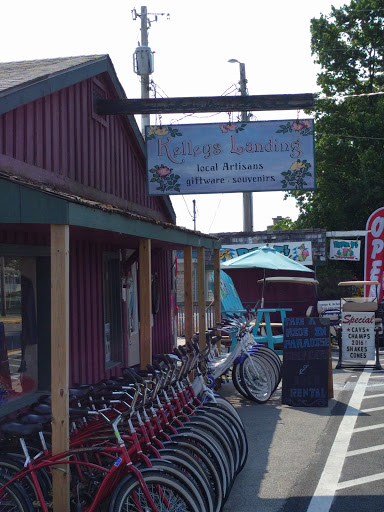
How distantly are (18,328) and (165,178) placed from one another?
427 centimetres

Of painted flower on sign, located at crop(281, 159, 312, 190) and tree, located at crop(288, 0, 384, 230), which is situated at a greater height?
tree, located at crop(288, 0, 384, 230)

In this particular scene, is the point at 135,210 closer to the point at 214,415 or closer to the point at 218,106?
the point at 218,106

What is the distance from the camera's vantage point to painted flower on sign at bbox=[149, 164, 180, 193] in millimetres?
10859

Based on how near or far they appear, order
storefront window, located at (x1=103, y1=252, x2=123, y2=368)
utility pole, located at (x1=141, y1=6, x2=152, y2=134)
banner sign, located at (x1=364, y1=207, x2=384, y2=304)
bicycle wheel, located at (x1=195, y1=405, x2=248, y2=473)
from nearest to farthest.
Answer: bicycle wheel, located at (x1=195, y1=405, x2=248, y2=473) → storefront window, located at (x1=103, y1=252, x2=123, y2=368) → utility pole, located at (x1=141, y1=6, x2=152, y2=134) → banner sign, located at (x1=364, y1=207, x2=384, y2=304)

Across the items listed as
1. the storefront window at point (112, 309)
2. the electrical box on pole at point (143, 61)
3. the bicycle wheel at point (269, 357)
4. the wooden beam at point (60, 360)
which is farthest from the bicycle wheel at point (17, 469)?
the electrical box on pole at point (143, 61)

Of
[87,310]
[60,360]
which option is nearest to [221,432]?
[60,360]

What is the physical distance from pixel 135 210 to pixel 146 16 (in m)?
11.5

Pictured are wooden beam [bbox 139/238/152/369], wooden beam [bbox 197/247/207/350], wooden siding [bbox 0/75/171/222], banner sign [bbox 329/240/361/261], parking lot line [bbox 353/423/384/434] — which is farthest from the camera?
banner sign [bbox 329/240/361/261]

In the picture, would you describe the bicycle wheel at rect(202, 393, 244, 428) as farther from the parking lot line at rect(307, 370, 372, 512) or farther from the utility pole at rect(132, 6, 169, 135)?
the utility pole at rect(132, 6, 169, 135)

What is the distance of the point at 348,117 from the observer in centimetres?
2819

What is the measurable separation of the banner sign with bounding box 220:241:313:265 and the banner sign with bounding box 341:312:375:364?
6973 millimetres

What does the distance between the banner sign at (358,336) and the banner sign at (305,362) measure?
3345 millimetres

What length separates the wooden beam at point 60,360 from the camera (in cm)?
498

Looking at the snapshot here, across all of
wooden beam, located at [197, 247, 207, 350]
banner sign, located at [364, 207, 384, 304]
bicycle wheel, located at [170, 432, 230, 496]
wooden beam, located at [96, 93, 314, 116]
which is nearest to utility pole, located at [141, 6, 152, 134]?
banner sign, located at [364, 207, 384, 304]
